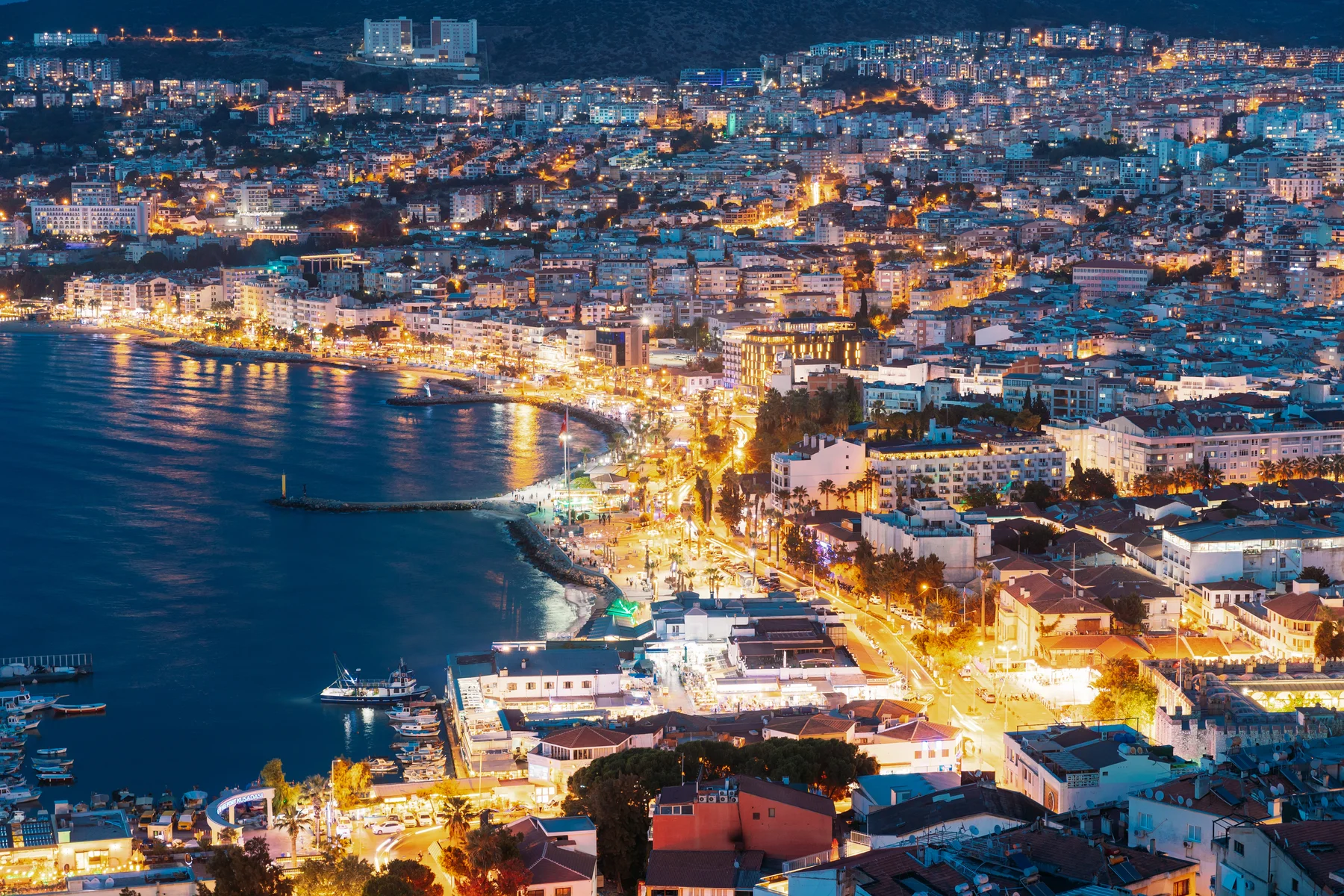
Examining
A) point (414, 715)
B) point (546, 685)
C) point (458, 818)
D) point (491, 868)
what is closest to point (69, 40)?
point (414, 715)

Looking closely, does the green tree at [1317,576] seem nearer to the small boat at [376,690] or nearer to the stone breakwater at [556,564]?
the stone breakwater at [556,564]

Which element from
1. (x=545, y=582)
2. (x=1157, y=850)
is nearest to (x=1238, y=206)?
(x=545, y=582)

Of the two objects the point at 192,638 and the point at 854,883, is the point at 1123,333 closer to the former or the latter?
the point at 192,638

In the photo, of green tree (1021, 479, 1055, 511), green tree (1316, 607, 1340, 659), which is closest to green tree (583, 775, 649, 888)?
green tree (1316, 607, 1340, 659)

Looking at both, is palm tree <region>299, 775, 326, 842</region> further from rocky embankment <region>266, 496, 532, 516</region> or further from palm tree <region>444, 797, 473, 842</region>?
rocky embankment <region>266, 496, 532, 516</region>

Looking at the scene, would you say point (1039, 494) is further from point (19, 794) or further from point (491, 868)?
point (491, 868)

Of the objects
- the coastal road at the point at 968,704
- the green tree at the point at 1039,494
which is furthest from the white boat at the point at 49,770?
the green tree at the point at 1039,494
